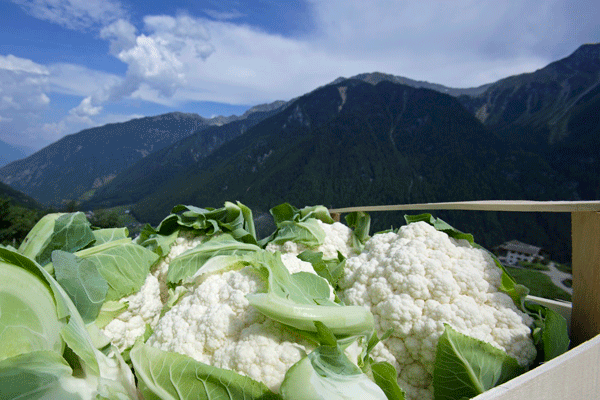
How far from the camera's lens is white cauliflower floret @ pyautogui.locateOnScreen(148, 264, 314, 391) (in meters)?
1.15

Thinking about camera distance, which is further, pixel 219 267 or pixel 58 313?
pixel 219 267

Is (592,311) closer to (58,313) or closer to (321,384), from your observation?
(321,384)

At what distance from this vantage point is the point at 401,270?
1.64 m

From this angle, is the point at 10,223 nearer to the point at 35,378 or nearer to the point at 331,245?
the point at 331,245

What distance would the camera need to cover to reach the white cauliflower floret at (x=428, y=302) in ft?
4.77

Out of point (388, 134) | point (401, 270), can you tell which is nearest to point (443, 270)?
point (401, 270)

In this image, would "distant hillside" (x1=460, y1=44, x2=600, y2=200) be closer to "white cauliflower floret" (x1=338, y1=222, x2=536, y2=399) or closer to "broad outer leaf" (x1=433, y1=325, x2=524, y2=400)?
"white cauliflower floret" (x1=338, y1=222, x2=536, y2=399)

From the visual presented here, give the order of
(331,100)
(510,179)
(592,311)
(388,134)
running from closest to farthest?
(592,311) → (510,179) → (388,134) → (331,100)

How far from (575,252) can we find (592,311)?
236mm

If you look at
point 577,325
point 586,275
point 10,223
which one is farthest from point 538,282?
point 586,275

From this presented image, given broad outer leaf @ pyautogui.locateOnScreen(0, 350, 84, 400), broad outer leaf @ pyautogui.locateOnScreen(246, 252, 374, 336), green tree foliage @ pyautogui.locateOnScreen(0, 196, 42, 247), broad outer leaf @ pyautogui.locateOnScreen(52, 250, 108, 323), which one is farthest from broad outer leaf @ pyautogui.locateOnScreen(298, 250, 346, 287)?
green tree foliage @ pyautogui.locateOnScreen(0, 196, 42, 247)

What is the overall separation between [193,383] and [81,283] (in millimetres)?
724

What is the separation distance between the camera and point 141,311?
1659 mm

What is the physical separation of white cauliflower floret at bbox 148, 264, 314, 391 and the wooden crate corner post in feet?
3.72
